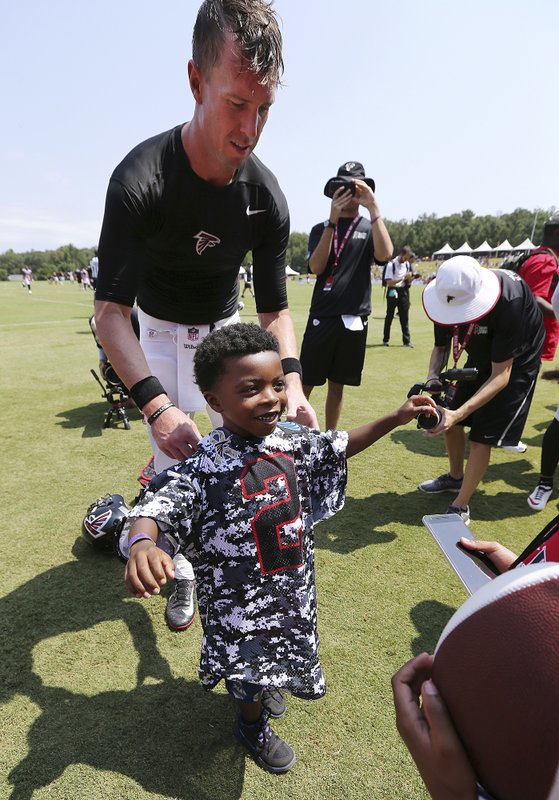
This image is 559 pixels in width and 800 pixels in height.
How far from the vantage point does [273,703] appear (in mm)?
2260

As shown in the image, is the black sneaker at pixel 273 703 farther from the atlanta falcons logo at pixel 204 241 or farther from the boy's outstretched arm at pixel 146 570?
the atlanta falcons logo at pixel 204 241

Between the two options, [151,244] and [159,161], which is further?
[151,244]

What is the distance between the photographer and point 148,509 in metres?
1.61

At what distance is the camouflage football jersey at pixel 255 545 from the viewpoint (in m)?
1.77

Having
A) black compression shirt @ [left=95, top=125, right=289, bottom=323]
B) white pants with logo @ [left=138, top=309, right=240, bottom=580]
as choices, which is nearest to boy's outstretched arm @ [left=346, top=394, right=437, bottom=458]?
white pants with logo @ [left=138, top=309, right=240, bottom=580]

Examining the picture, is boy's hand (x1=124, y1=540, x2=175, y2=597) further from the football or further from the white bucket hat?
the white bucket hat

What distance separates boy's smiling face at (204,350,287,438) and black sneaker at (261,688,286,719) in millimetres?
1352

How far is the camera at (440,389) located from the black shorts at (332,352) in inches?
51.7

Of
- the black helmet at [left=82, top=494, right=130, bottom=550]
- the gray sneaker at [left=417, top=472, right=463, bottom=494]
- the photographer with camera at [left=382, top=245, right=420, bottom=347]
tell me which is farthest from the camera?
the photographer with camera at [left=382, top=245, right=420, bottom=347]

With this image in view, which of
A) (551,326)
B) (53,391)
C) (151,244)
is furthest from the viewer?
(53,391)

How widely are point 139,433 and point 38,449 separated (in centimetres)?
114

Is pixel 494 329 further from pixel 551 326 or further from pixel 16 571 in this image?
pixel 16 571

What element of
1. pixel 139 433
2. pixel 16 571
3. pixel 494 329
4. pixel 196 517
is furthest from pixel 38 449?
pixel 494 329

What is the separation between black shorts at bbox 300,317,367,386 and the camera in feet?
16.0
